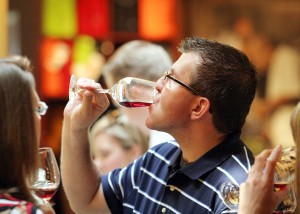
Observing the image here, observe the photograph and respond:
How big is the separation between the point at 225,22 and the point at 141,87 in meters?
3.91

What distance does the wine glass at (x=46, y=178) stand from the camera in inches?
81.4

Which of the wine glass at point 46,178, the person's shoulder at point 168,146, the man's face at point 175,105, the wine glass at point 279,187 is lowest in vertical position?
the wine glass at point 46,178

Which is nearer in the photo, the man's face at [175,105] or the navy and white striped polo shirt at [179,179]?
the navy and white striped polo shirt at [179,179]

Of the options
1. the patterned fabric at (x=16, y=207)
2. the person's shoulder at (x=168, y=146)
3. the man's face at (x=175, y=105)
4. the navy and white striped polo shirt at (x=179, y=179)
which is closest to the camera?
the patterned fabric at (x=16, y=207)

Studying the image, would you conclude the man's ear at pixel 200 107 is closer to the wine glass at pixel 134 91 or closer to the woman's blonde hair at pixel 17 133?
the wine glass at pixel 134 91

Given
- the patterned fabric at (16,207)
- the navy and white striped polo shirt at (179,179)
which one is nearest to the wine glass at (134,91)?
the navy and white striped polo shirt at (179,179)

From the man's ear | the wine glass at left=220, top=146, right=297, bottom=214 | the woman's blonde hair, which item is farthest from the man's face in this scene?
the woman's blonde hair

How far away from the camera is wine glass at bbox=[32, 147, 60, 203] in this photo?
2068 millimetres

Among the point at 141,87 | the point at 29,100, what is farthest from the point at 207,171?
the point at 29,100

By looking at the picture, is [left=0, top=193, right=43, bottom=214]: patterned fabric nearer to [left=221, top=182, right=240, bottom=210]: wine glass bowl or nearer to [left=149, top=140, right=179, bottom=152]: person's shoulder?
[left=221, top=182, right=240, bottom=210]: wine glass bowl

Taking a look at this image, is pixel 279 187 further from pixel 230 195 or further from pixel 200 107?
pixel 200 107

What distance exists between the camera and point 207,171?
2.03 m

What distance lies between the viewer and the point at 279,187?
176cm

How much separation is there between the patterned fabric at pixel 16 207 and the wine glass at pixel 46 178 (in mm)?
238
